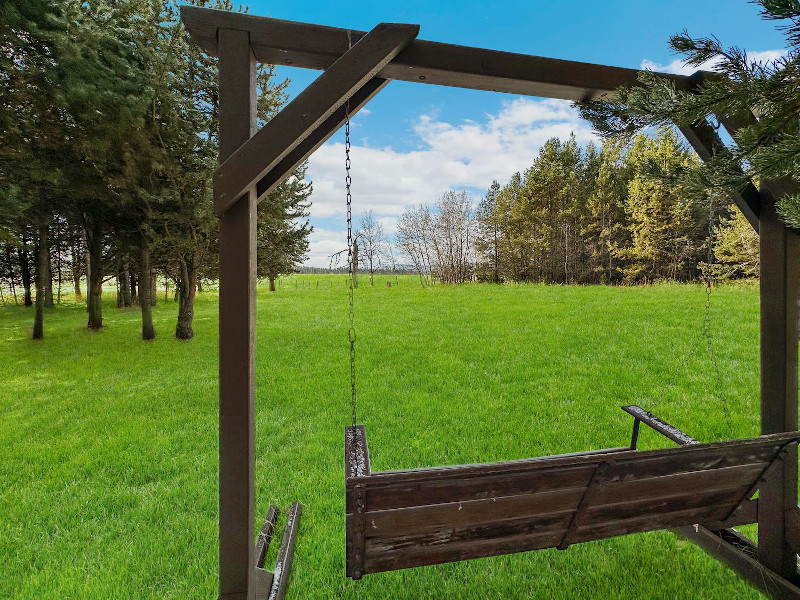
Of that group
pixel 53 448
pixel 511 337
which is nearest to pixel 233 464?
pixel 53 448

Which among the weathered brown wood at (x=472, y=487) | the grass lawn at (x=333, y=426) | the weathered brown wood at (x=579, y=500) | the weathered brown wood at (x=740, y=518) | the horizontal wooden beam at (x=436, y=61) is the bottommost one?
the grass lawn at (x=333, y=426)

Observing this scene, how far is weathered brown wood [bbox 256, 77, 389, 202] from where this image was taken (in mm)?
1762

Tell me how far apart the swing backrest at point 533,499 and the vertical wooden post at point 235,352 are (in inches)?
18.7

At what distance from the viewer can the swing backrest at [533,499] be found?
133cm

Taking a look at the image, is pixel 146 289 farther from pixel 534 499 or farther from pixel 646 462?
pixel 646 462

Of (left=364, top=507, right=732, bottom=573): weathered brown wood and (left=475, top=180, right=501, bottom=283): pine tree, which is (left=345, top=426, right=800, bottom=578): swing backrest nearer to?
(left=364, top=507, right=732, bottom=573): weathered brown wood

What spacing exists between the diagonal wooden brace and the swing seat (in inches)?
47.3

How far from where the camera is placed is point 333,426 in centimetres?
413

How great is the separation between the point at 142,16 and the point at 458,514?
350 inches

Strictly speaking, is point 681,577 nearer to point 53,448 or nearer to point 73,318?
point 53,448

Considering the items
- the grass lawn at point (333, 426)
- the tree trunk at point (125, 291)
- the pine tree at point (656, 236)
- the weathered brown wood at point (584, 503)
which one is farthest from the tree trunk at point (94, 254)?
the pine tree at point (656, 236)

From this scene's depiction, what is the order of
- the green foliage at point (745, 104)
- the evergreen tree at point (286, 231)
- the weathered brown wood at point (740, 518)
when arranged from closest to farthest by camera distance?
the green foliage at point (745, 104) → the weathered brown wood at point (740, 518) → the evergreen tree at point (286, 231)

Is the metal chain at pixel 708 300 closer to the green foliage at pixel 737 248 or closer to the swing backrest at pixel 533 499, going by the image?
the swing backrest at pixel 533 499

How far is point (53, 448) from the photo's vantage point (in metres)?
3.75
